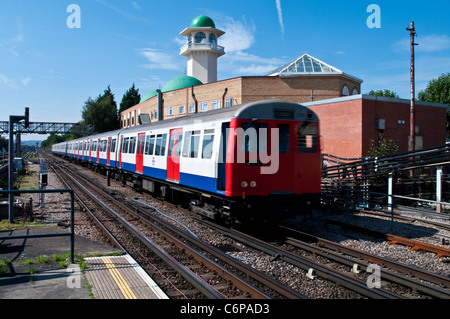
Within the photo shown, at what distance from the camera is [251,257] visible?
23.9ft

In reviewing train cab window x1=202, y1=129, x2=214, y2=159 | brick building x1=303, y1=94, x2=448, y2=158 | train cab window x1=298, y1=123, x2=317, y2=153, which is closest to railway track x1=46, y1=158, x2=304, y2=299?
train cab window x1=202, y1=129, x2=214, y2=159

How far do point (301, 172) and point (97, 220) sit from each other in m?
5.97

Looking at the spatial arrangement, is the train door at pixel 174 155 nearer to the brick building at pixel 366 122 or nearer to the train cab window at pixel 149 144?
the train cab window at pixel 149 144

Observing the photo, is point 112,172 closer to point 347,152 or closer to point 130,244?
point 347,152

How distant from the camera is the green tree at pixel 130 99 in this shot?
270 feet

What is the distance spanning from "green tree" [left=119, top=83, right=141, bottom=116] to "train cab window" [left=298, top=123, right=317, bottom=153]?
253 ft

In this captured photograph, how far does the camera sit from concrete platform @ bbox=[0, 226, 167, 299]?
4781 millimetres

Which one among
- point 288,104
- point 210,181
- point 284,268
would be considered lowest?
point 284,268

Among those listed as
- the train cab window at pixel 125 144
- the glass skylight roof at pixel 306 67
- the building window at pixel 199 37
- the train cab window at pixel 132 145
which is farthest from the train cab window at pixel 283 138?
the building window at pixel 199 37

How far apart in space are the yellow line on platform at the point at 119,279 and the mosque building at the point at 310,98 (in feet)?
58.9

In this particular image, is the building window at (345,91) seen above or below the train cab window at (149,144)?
above

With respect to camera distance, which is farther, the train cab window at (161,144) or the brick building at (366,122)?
the brick building at (366,122)

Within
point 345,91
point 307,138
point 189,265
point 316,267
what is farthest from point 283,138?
point 345,91

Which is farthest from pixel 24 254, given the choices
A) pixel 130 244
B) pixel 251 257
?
pixel 251 257
